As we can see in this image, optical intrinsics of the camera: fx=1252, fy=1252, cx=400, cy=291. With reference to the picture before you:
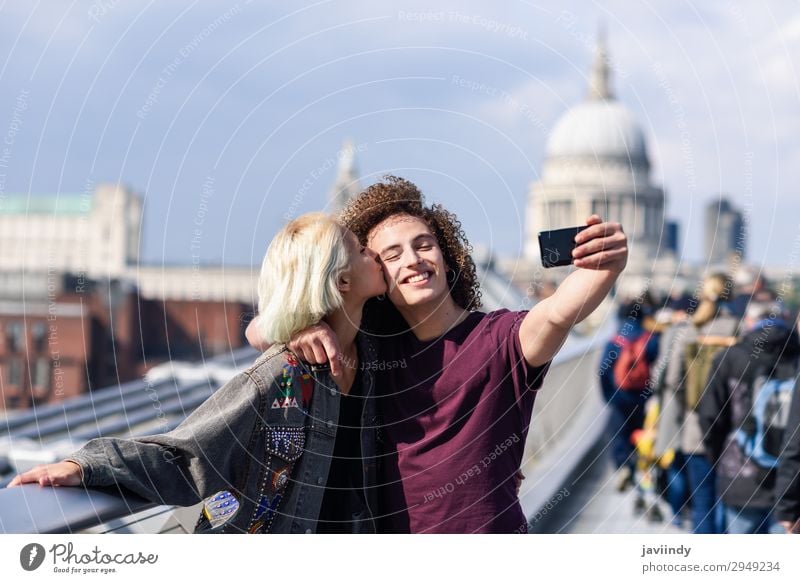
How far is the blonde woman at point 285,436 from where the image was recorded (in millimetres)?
2090

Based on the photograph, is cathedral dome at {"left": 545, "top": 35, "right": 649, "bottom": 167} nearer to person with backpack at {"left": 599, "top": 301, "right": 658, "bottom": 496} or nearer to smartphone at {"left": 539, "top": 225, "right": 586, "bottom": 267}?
person with backpack at {"left": 599, "top": 301, "right": 658, "bottom": 496}

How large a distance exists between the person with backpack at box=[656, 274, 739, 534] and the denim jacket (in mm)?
2710

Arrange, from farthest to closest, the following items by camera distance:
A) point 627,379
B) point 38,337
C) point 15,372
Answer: point 15,372
point 38,337
point 627,379

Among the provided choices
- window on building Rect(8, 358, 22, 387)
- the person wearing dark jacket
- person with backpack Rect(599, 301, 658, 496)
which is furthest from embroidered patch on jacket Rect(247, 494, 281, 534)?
window on building Rect(8, 358, 22, 387)

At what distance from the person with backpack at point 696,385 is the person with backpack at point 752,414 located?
0.24 metres

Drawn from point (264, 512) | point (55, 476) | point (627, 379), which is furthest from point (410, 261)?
point (627, 379)

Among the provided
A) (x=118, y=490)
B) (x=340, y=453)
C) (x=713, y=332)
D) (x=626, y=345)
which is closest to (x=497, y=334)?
(x=340, y=453)

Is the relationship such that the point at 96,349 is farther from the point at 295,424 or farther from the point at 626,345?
the point at 295,424

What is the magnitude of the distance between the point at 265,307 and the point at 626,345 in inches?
152

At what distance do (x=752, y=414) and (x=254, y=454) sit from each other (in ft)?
7.78

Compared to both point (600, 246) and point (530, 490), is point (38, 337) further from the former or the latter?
point (600, 246)

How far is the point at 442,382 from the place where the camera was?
2.22 metres

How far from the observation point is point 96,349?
3503cm
